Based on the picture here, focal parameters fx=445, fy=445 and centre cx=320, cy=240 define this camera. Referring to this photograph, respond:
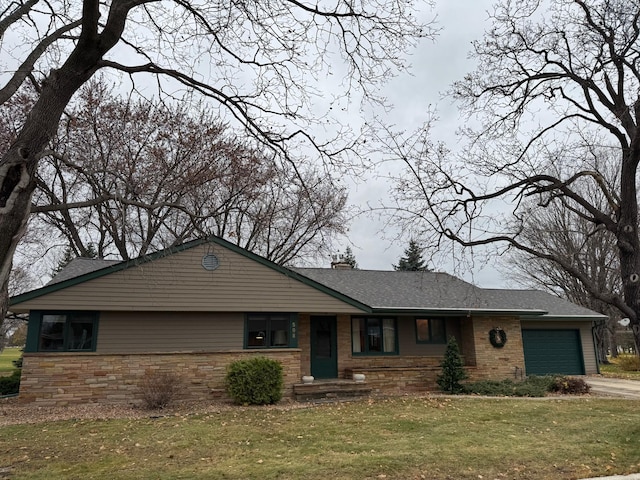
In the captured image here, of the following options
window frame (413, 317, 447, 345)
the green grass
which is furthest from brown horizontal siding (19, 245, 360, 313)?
the green grass

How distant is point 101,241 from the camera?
22.7 metres

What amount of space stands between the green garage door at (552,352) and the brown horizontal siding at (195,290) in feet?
31.8

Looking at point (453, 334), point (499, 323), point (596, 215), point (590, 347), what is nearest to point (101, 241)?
point (453, 334)

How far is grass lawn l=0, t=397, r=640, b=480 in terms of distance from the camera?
20.0ft

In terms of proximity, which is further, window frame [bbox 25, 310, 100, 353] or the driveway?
the driveway

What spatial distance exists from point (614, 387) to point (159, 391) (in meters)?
15.5

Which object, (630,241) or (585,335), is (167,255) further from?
(585,335)

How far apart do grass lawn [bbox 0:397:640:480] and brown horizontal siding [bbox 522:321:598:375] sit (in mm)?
9309

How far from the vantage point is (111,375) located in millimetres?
12359

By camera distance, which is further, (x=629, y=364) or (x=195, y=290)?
(x=629, y=364)

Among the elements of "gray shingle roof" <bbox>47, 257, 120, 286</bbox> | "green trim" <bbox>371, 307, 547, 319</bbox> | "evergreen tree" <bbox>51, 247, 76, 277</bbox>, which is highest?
"evergreen tree" <bbox>51, 247, 76, 277</bbox>

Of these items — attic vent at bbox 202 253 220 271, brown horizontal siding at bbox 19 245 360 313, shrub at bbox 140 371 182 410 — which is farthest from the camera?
attic vent at bbox 202 253 220 271

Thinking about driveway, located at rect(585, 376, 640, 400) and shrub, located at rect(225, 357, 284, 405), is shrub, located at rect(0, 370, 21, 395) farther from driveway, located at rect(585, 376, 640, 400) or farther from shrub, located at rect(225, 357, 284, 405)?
driveway, located at rect(585, 376, 640, 400)

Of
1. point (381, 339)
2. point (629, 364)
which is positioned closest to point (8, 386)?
point (381, 339)
